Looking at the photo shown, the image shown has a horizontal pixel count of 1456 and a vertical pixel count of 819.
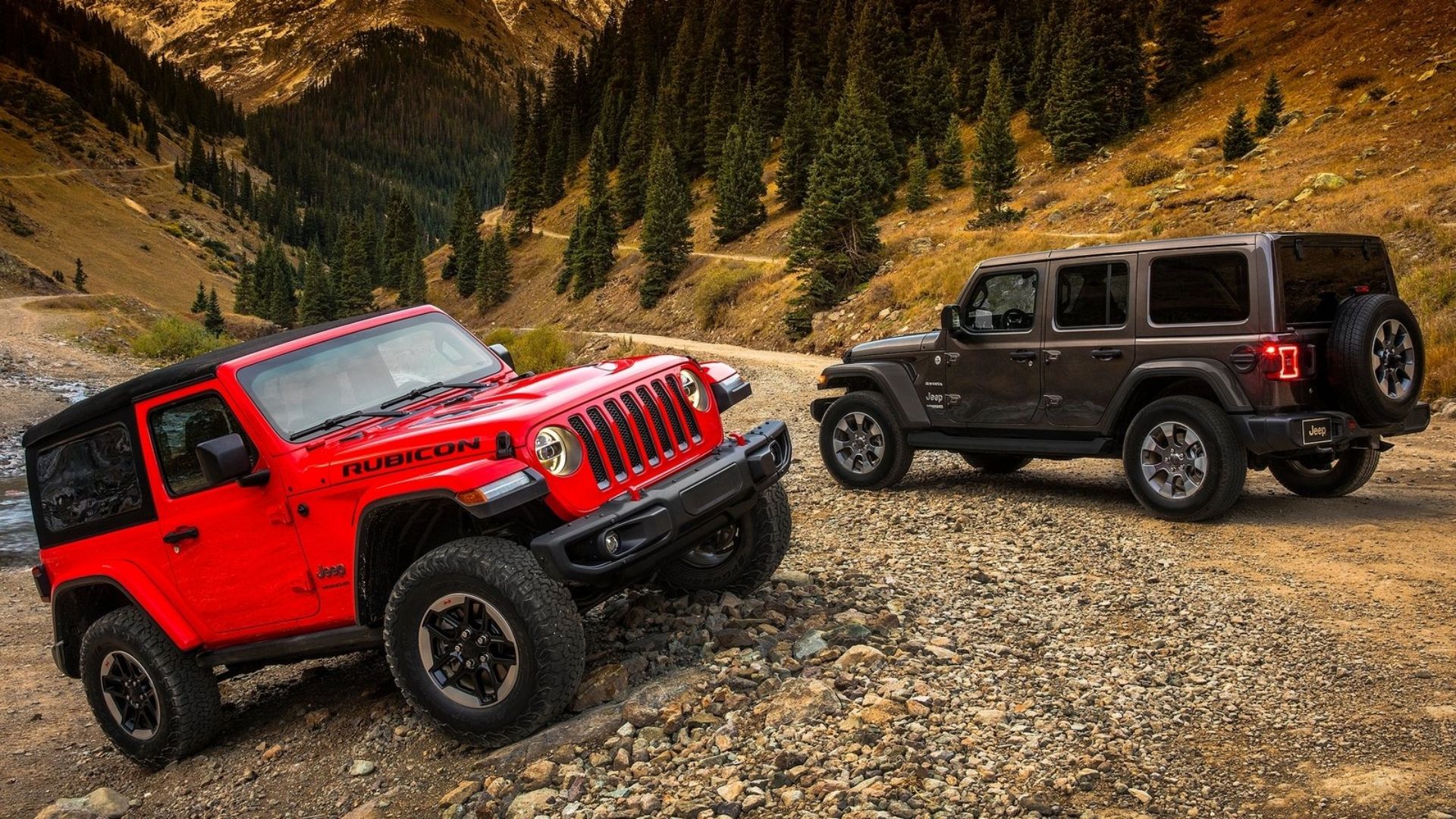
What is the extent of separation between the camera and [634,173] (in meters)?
79.9

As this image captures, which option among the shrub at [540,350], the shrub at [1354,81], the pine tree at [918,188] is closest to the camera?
the shrub at [540,350]

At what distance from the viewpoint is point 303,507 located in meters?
5.38

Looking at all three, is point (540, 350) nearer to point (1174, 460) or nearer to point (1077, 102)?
point (1077, 102)

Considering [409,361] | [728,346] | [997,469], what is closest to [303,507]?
→ [409,361]

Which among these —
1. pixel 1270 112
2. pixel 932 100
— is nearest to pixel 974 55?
pixel 932 100

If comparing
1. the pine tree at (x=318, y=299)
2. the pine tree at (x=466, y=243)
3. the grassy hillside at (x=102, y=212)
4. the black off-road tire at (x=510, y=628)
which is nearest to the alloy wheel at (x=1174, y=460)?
the black off-road tire at (x=510, y=628)

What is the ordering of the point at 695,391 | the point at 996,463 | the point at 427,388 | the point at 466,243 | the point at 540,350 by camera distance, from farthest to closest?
the point at 466,243 < the point at 540,350 < the point at 996,463 < the point at 427,388 < the point at 695,391

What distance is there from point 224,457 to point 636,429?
84.7 inches

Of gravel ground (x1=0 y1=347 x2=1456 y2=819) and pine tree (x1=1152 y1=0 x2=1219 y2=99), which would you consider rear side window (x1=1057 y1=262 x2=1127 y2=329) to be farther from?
pine tree (x1=1152 y1=0 x2=1219 y2=99)

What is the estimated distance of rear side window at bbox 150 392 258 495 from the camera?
577cm

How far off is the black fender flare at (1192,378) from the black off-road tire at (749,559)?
12.3ft

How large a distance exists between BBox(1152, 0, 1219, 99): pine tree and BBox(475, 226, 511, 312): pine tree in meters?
50.2

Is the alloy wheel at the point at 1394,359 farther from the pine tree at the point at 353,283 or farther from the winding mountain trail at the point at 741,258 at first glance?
the pine tree at the point at 353,283

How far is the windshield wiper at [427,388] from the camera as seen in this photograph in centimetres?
607
